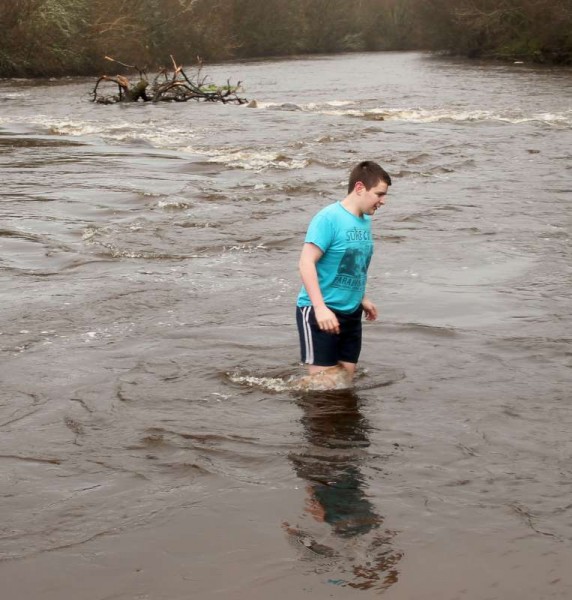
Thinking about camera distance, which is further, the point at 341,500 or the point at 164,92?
the point at 164,92

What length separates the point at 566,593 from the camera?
3.97 m

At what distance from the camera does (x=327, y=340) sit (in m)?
6.01

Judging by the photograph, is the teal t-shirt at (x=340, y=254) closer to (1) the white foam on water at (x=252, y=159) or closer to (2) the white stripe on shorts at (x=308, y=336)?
(2) the white stripe on shorts at (x=308, y=336)

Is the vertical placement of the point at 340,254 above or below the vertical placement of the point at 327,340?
above

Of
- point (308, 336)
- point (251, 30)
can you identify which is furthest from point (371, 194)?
point (251, 30)

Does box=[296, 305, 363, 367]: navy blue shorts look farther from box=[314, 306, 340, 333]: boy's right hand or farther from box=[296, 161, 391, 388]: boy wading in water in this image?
box=[314, 306, 340, 333]: boy's right hand

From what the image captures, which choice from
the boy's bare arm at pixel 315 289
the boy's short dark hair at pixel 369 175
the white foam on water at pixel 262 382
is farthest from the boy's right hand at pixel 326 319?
the white foam on water at pixel 262 382

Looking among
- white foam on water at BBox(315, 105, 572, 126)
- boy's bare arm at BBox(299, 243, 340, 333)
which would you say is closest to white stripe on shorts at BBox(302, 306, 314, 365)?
boy's bare arm at BBox(299, 243, 340, 333)

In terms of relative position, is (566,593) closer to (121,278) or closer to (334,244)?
(334,244)

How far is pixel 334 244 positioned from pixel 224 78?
3902 centimetres

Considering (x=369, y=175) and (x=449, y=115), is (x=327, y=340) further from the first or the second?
(x=449, y=115)

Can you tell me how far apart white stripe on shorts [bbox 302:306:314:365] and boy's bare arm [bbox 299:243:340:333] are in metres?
0.15

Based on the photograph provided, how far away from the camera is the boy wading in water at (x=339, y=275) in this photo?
5758mm

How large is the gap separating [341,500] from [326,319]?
1115 millimetres
